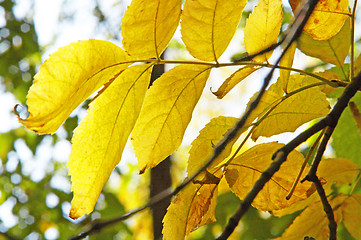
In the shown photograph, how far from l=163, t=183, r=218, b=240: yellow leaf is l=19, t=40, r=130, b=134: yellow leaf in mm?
205

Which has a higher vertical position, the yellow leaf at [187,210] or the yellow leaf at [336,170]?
the yellow leaf at [187,210]

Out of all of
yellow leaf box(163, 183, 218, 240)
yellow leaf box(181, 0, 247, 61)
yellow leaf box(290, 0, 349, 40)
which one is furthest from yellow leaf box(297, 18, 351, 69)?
yellow leaf box(163, 183, 218, 240)

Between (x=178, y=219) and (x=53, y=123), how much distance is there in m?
0.23

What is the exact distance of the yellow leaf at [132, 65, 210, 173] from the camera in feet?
2.05

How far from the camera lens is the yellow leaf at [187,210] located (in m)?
0.62

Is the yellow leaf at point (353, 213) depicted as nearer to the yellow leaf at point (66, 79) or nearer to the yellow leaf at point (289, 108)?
the yellow leaf at point (289, 108)

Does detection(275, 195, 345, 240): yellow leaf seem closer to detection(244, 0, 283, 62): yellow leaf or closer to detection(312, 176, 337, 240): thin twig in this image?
detection(312, 176, 337, 240): thin twig

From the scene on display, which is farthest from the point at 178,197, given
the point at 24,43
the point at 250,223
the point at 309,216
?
the point at 24,43

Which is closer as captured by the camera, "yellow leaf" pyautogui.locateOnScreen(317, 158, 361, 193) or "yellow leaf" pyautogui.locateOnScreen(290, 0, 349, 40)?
"yellow leaf" pyautogui.locateOnScreen(290, 0, 349, 40)

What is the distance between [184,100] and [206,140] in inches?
2.9

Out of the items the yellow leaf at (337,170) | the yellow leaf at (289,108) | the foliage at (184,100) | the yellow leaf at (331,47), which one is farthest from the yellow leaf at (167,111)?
the yellow leaf at (337,170)

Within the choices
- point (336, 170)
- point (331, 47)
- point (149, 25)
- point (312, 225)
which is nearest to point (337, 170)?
point (336, 170)

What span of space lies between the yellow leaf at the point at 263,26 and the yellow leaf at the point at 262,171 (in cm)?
14

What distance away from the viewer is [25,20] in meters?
2.88
